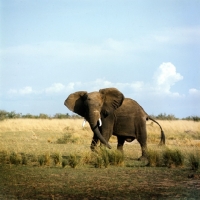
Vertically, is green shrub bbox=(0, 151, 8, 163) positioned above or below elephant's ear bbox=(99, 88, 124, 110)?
below

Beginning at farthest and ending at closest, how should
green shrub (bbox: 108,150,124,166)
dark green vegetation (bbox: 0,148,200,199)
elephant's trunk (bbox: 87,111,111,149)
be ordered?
elephant's trunk (bbox: 87,111,111,149) < green shrub (bbox: 108,150,124,166) < dark green vegetation (bbox: 0,148,200,199)

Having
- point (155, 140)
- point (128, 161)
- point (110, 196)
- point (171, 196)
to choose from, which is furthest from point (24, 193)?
point (155, 140)

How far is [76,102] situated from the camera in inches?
640

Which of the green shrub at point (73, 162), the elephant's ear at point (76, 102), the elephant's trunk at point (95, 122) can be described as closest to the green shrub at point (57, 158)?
the green shrub at point (73, 162)

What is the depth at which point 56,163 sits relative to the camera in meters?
13.4

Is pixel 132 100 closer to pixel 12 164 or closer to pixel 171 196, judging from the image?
pixel 12 164

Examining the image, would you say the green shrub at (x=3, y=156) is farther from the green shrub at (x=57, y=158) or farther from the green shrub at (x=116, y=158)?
the green shrub at (x=116, y=158)

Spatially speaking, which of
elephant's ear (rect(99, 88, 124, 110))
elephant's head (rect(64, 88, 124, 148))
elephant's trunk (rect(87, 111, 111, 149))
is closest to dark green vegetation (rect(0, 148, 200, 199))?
elephant's trunk (rect(87, 111, 111, 149))

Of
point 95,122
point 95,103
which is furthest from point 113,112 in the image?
point 95,122

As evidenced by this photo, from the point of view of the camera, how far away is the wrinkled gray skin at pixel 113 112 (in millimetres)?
15383

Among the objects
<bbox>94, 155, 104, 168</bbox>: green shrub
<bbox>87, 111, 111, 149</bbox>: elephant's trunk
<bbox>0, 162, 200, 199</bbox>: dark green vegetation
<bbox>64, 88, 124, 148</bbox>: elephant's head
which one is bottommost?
<bbox>0, 162, 200, 199</bbox>: dark green vegetation

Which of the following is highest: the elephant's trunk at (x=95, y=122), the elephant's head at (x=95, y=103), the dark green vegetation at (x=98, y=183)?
the elephant's head at (x=95, y=103)

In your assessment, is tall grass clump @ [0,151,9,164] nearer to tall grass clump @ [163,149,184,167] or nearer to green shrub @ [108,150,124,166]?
green shrub @ [108,150,124,166]

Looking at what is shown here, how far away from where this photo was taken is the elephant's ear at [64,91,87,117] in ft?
53.0
